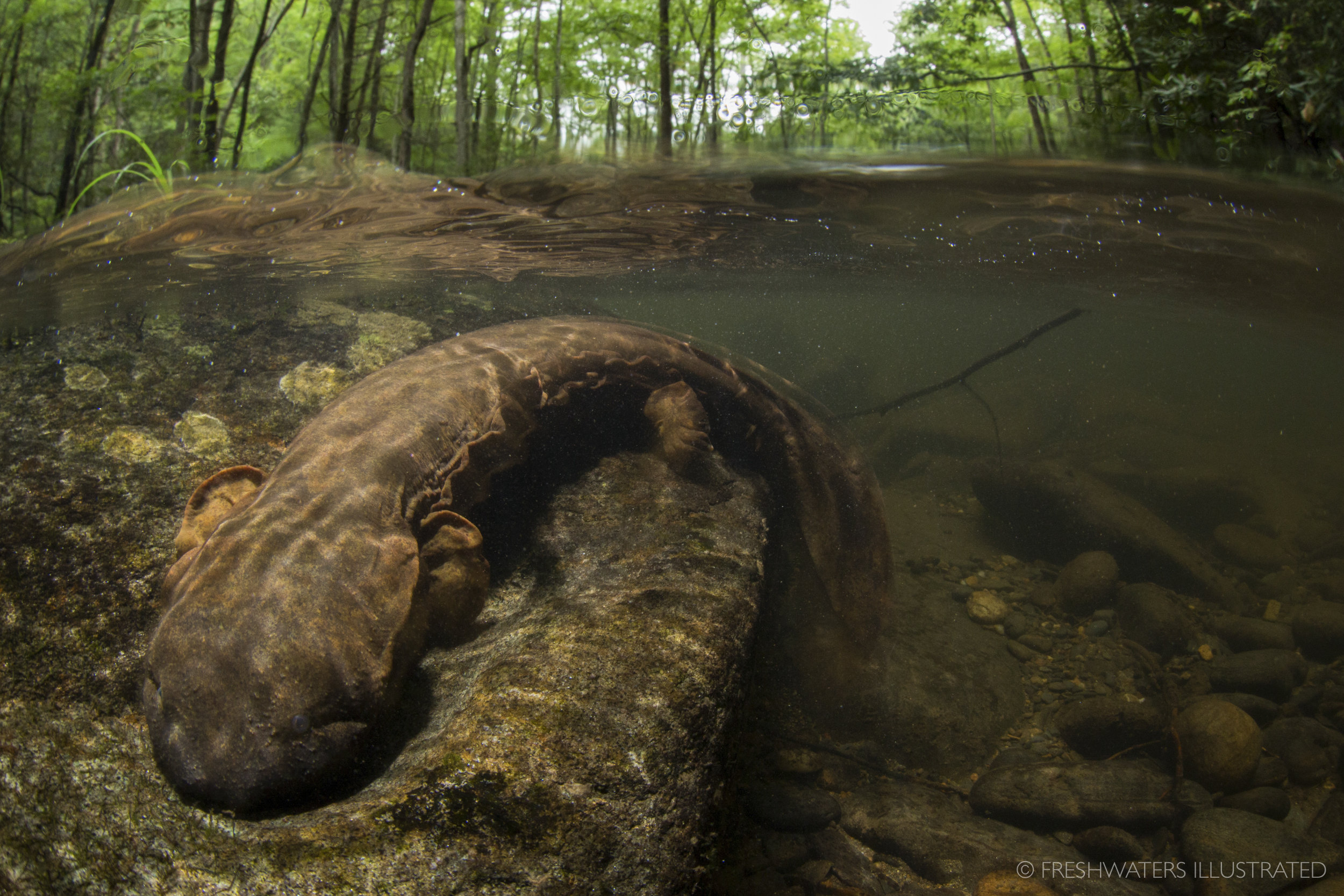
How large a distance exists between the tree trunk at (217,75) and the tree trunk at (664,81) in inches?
168

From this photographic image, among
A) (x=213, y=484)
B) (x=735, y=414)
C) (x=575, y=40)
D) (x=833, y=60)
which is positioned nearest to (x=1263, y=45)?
(x=833, y=60)

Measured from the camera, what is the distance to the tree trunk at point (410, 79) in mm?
Result: 5207

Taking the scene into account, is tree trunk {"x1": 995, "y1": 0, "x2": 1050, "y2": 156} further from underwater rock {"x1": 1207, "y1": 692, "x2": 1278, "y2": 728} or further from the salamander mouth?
the salamander mouth

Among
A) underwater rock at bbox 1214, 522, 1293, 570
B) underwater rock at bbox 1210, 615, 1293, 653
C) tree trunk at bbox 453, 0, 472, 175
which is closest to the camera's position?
tree trunk at bbox 453, 0, 472, 175

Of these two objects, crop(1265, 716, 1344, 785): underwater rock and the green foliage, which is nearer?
crop(1265, 716, 1344, 785): underwater rock

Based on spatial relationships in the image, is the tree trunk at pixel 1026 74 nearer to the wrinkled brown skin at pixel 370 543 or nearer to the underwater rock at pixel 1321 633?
the wrinkled brown skin at pixel 370 543

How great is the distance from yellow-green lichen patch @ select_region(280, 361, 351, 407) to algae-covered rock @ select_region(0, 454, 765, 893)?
368cm

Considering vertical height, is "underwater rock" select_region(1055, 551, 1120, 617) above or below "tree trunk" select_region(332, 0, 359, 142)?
below

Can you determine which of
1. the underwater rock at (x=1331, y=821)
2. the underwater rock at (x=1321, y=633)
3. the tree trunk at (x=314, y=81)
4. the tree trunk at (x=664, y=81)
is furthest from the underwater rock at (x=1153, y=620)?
the tree trunk at (x=314, y=81)

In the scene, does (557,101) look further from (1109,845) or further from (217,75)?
(1109,845)

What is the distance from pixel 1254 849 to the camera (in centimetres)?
461

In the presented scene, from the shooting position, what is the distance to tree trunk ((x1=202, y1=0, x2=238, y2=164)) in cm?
593

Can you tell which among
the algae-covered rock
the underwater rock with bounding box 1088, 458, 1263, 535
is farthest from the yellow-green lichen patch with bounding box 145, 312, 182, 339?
the underwater rock with bounding box 1088, 458, 1263, 535

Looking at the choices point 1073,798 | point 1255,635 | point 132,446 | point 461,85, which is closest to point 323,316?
A: point 132,446
